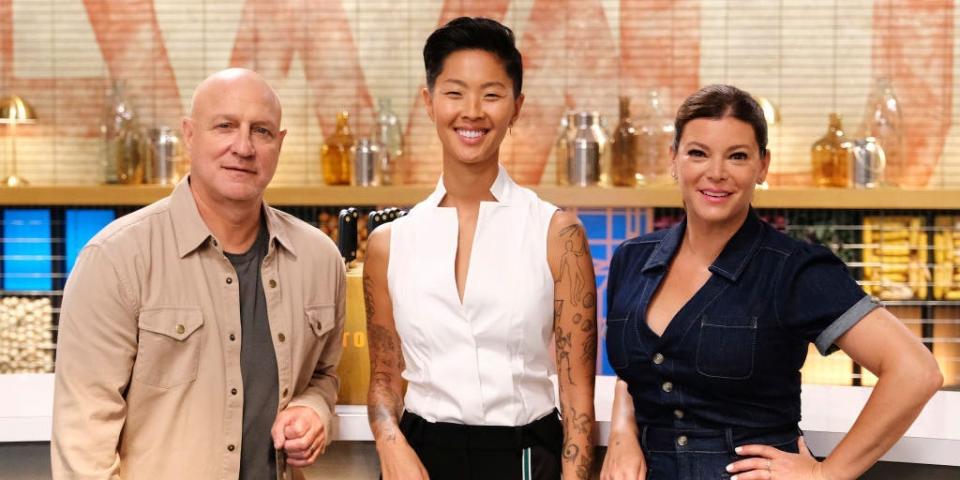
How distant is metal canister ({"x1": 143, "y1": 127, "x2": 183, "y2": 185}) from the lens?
521 centimetres

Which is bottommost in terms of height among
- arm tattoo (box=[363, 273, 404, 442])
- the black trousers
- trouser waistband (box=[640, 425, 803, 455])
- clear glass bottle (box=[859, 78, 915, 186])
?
the black trousers

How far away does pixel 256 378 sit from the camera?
6.25ft

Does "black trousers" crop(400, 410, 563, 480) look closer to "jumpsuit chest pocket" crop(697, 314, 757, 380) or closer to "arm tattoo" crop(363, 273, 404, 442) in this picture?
"arm tattoo" crop(363, 273, 404, 442)

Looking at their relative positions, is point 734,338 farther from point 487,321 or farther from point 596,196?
point 596,196

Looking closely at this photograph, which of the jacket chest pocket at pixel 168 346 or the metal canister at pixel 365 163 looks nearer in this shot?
the jacket chest pocket at pixel 168 346

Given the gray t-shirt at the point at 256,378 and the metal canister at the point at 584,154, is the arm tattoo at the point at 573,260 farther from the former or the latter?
the metal canister at the point at 584,154

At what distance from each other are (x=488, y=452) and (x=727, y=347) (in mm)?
453

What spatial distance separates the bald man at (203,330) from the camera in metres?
1.80

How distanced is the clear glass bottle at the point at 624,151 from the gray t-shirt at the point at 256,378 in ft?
10.5

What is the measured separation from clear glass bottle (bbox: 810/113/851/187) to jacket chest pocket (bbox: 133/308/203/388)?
3.70 m

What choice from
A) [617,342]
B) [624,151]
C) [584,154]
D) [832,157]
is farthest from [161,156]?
[617,342]

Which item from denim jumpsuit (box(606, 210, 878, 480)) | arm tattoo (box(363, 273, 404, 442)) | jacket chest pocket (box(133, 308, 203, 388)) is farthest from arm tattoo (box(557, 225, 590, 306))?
jacket chest pocket (box(133, 308, 203, 388))

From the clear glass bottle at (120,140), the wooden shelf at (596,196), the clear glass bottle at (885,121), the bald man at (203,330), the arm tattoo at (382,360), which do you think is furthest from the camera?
the clear glass bottle at (120,140)

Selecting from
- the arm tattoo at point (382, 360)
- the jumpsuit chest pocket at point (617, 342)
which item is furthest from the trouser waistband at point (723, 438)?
the arm tattoo at point (382, 360)
